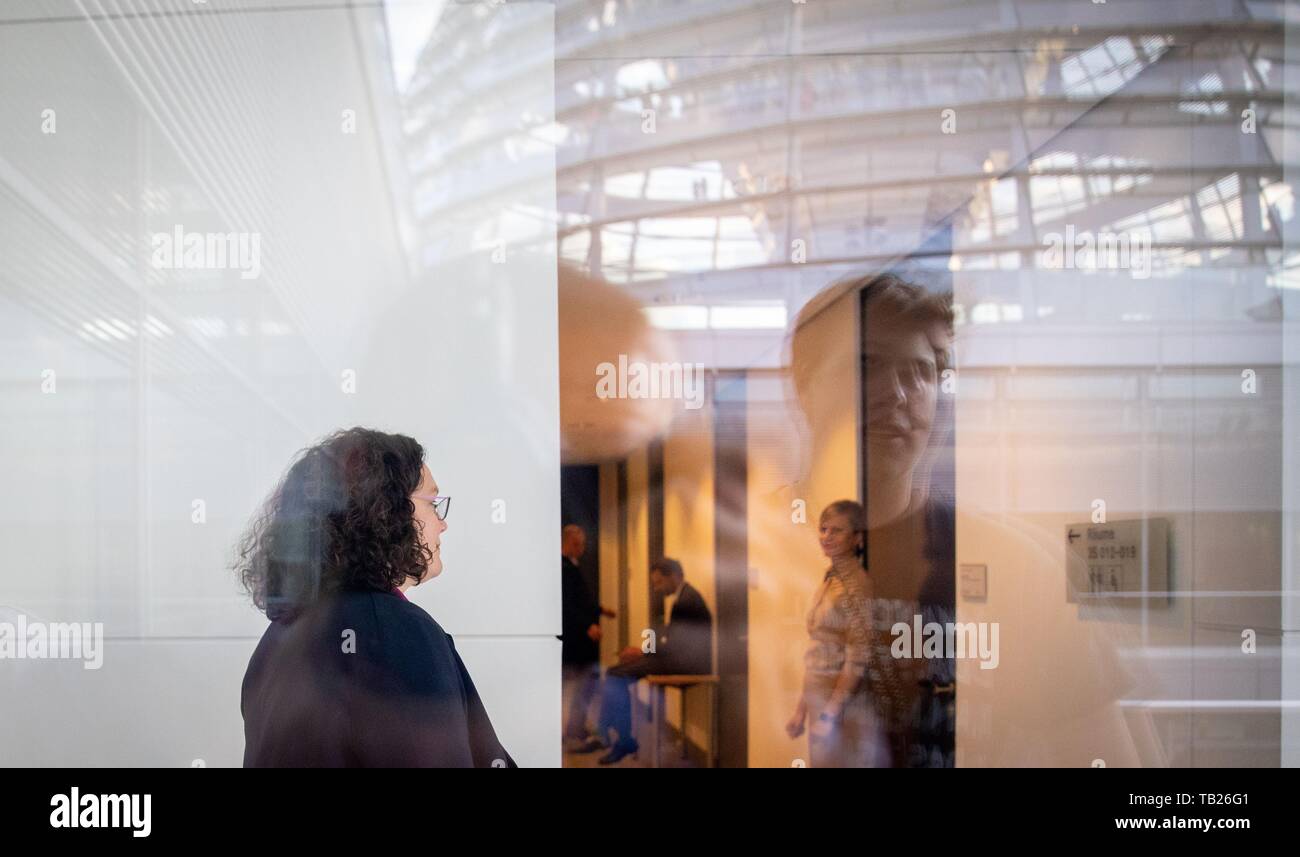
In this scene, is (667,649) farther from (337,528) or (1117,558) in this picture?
(1117,558)

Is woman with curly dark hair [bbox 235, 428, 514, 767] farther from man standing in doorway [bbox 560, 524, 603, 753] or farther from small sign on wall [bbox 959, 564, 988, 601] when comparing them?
small sign on wall [bbox 959, 564, 988, 601]

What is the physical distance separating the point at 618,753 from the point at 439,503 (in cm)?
69

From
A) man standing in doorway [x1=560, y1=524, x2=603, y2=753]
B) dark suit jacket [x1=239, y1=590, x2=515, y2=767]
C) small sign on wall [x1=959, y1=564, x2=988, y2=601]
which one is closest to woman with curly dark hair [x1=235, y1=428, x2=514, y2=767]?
dark suit jacket [x1=239, y1=590, x2=515, y2=767]

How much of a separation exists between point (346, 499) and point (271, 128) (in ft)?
2.81

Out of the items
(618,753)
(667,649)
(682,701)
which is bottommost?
(618,753)

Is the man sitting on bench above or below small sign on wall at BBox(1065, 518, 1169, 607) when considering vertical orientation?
below

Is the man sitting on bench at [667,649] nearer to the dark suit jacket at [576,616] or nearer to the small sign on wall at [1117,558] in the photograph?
the dark suit jacket at [576,616]

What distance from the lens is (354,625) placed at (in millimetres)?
2301

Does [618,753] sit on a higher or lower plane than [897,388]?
lower

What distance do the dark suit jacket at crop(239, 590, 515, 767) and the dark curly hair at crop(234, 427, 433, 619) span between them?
0.16 ft

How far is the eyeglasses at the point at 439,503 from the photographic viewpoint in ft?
7.73

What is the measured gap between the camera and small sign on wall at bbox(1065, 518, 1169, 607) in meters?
2.37

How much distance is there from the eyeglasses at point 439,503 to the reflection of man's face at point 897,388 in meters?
0.95

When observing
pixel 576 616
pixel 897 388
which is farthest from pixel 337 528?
pixel 897 388
